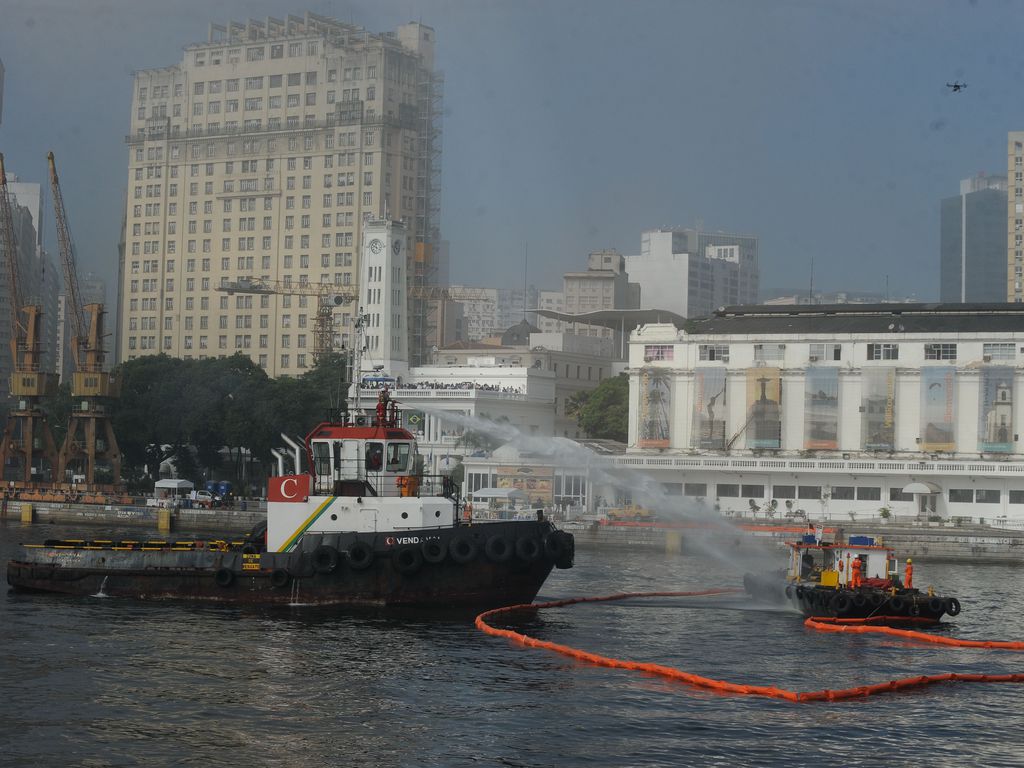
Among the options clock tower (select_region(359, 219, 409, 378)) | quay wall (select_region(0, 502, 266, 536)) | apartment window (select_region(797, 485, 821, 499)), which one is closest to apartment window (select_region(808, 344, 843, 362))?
apartment window (select_region(797, 485, 821, 499))

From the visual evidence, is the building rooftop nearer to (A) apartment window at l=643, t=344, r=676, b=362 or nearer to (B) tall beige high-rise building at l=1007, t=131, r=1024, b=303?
(A) apartment window at l=643, t=344, r=676, b=362

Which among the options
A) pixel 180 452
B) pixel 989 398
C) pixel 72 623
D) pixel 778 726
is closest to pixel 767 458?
→ pixel 989 398

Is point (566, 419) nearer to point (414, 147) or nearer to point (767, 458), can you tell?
point (767, 458)

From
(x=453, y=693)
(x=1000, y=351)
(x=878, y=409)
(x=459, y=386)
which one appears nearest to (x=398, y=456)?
(x=453, y=693)

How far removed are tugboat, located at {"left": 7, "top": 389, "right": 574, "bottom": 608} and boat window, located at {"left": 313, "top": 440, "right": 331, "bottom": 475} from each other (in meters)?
0.03

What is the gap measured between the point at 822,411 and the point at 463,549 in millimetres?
63470

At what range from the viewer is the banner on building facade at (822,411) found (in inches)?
4149

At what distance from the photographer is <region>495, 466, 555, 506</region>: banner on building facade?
105m

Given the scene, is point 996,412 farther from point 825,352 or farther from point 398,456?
point 398,456

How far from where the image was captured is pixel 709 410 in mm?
109062

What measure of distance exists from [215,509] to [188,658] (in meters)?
65.2

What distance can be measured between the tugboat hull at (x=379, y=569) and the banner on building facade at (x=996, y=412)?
5992cm

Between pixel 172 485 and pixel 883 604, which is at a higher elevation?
pixel 172 485

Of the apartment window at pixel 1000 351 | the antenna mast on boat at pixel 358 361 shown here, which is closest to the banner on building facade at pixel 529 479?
the apartment window at pixel 1000 351
